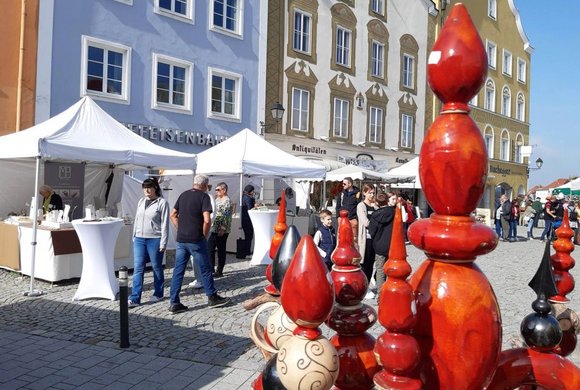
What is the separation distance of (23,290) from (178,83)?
30.9ft

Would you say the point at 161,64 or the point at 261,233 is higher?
the point at 161,64

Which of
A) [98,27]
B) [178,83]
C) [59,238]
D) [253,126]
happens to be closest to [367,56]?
[253,126]

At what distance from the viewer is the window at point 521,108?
110 ft

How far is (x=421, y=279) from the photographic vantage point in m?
1.36

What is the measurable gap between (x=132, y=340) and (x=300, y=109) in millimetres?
15126

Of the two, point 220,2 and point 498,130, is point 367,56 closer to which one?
point 220,2

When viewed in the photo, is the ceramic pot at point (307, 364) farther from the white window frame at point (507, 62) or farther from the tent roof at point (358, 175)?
the white window frame at point (507, 62)

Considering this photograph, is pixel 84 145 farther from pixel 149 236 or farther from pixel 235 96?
pixel 235 96

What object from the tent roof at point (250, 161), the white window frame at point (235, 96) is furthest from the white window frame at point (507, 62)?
the tent roof at point (250, 161)

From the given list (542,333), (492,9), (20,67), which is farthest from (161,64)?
(492,9)

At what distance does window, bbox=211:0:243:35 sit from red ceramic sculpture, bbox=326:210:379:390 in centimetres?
1559

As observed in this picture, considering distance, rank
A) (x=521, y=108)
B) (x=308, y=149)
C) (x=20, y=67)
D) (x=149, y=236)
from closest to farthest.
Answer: (x=149, y=236) → (x=20, y=67) → (x=308, y=149) → (x=521, y=108)

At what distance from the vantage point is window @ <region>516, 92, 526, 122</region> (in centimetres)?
3366

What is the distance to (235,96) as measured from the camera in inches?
669
